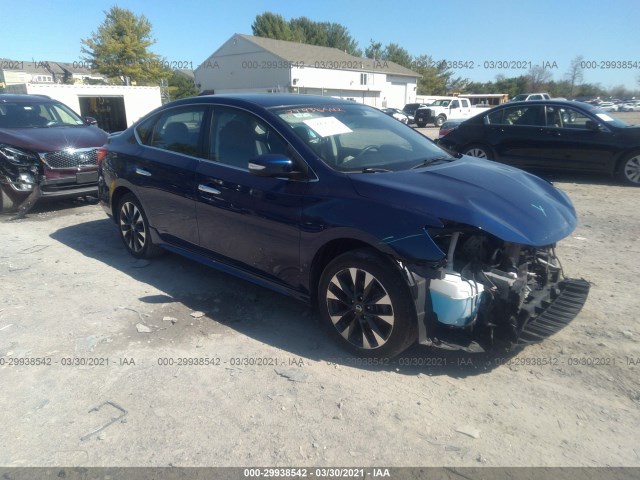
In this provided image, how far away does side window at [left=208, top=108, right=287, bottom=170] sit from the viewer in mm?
3674

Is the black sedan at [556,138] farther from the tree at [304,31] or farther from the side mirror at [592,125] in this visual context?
the tree at [304,31]

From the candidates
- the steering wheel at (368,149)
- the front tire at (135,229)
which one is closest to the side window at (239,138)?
the steering wheel at (368,149)

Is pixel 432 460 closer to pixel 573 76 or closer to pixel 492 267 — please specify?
pixel 492 267

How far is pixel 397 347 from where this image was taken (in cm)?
306

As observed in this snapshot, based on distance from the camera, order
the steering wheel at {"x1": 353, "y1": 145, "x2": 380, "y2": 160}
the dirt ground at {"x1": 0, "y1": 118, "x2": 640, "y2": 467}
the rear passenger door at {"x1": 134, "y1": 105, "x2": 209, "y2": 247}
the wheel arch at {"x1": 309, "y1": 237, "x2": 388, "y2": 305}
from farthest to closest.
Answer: the rear passenger door at {"x1": 134, "y1": 105, "x2": 209, "y2": 247}, the steering wheel at {"x1": 353, "y1": 145, "x2": 380, "y2": 160}, the wheel arch at {"x1": 309, "y1": 237, "x2": 388, "y2": 305}, the dirt ground at {"x1": 0, "y1": 118, "x2": 640, "y2": 467}

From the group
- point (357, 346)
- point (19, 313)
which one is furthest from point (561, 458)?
point (19, 313)

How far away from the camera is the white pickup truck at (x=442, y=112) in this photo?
32531 millimetres

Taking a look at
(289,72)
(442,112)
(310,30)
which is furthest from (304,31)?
(442,112)

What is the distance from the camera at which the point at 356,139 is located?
3805 mm

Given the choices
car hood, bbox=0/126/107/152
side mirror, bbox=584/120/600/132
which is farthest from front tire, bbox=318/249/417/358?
side mirror, bbox=584/120/600/132

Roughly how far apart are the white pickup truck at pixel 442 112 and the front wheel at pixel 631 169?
24073 millimetres

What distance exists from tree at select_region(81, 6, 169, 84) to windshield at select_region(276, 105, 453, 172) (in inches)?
1619

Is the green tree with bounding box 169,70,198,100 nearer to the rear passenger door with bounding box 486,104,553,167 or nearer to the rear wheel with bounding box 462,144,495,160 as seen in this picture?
the rear wheel with bounding box 462,144,495,160

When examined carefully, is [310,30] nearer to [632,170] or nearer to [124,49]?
[124,49]
